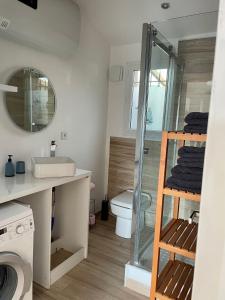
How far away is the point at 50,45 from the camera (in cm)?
198

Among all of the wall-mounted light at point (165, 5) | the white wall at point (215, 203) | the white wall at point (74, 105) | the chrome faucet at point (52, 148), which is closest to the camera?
the white wall at point (215, 203)

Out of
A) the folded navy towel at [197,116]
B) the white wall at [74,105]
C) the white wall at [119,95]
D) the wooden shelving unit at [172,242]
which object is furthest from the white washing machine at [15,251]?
the white wall at [119,95]

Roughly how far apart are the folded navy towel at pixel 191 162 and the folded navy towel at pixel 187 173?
0.02m

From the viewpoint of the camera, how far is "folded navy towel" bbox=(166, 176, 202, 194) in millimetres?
1120

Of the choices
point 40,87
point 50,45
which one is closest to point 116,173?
point 40,87

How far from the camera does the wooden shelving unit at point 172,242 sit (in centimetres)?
116

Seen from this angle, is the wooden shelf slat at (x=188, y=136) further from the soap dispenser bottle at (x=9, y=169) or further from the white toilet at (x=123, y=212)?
the white toilet at (x=123, y=212)

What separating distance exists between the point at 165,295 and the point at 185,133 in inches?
34.0

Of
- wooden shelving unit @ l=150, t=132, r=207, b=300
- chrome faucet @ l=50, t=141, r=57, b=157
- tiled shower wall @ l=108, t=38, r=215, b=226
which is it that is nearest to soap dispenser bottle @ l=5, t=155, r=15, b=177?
chrome faucet @ l=50, t=141, r=57, b=157

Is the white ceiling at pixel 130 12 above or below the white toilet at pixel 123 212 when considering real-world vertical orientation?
above

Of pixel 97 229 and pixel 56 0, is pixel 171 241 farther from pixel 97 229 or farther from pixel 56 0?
pixel 56 0

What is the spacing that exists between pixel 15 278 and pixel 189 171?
1.22 metres

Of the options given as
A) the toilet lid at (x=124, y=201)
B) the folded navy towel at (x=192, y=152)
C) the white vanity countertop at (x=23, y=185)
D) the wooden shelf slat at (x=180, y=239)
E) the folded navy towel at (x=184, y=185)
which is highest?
the folded navy towel at (x=192, y=152)

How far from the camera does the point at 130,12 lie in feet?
7.73
